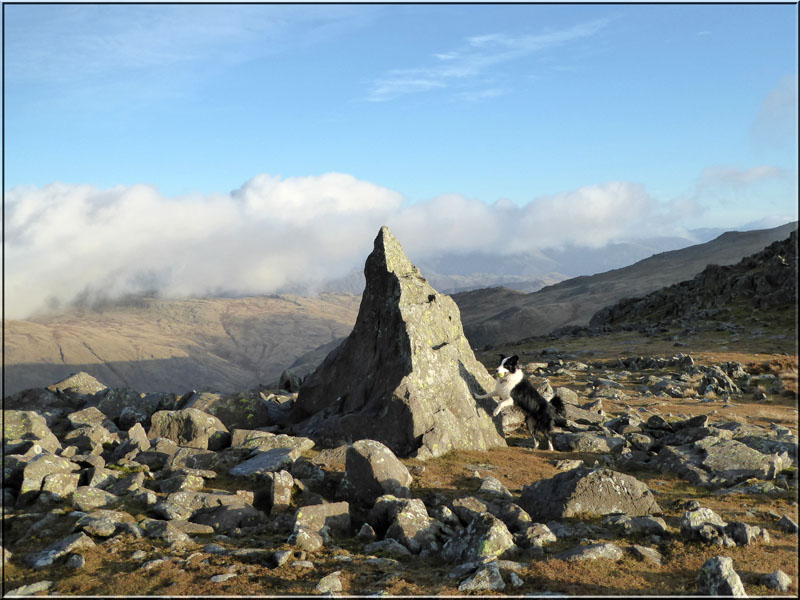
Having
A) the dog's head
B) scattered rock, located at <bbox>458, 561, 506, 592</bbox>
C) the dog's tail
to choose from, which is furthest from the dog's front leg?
scattered rock, located at <bbox>458, 561, 506, 592</bbox>

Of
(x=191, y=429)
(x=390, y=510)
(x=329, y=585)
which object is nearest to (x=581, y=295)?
(x=191, y=429)

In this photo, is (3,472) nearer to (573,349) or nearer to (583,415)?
(583,415)

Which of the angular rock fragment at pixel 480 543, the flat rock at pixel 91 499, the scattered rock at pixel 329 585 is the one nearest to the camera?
the scattered rock at pixel 329 585

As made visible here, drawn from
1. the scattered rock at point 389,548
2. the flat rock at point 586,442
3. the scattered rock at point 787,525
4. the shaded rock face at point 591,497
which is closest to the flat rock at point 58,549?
the scattered rock at point 389,548

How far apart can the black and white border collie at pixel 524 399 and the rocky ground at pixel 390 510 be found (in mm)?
779

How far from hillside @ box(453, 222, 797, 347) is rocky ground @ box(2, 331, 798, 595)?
85.1m

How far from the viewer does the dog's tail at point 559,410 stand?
20609 mm

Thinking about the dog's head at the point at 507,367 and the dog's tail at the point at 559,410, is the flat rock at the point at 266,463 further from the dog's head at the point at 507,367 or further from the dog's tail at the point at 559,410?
the dog's tail at the point at 559,410

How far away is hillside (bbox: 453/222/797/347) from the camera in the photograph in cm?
10950

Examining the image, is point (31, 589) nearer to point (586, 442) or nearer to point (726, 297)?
point (586, 442)

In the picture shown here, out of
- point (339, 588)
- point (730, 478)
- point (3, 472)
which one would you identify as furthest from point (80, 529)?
point (730, 478)

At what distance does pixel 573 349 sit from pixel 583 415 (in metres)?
30.5

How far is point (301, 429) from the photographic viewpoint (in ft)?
70.6

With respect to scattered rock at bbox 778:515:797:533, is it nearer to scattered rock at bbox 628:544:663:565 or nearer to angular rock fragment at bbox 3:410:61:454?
scattered rock at bbox 628:544:663:565
